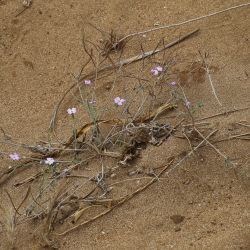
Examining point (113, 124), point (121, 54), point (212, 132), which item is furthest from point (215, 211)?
point (121, 54)

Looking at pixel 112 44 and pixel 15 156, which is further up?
pixel 112 44

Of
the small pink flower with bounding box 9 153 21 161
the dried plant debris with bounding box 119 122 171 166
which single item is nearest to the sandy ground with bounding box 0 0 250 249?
the dried plant debris with bounding box 119 122 171 166

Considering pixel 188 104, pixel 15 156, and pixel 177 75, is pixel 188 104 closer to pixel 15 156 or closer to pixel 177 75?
pixel 177 75

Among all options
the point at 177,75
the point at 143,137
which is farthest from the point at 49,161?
the point at 177,75

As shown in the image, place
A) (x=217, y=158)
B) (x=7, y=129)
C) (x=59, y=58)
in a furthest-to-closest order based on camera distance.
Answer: (x=59, y=58) → (x=7, y=129) → (x=217, y=158)

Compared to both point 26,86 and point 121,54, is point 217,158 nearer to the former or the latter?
point 121,54

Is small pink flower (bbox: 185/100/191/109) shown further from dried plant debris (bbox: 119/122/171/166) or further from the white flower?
the white flower

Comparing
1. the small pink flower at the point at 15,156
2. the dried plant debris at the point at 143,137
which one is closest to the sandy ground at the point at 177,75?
the dried plant debris at the point at 143,137

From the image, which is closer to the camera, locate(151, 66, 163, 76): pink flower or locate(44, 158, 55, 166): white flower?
locate(44, 158, 55, 166): white flower
